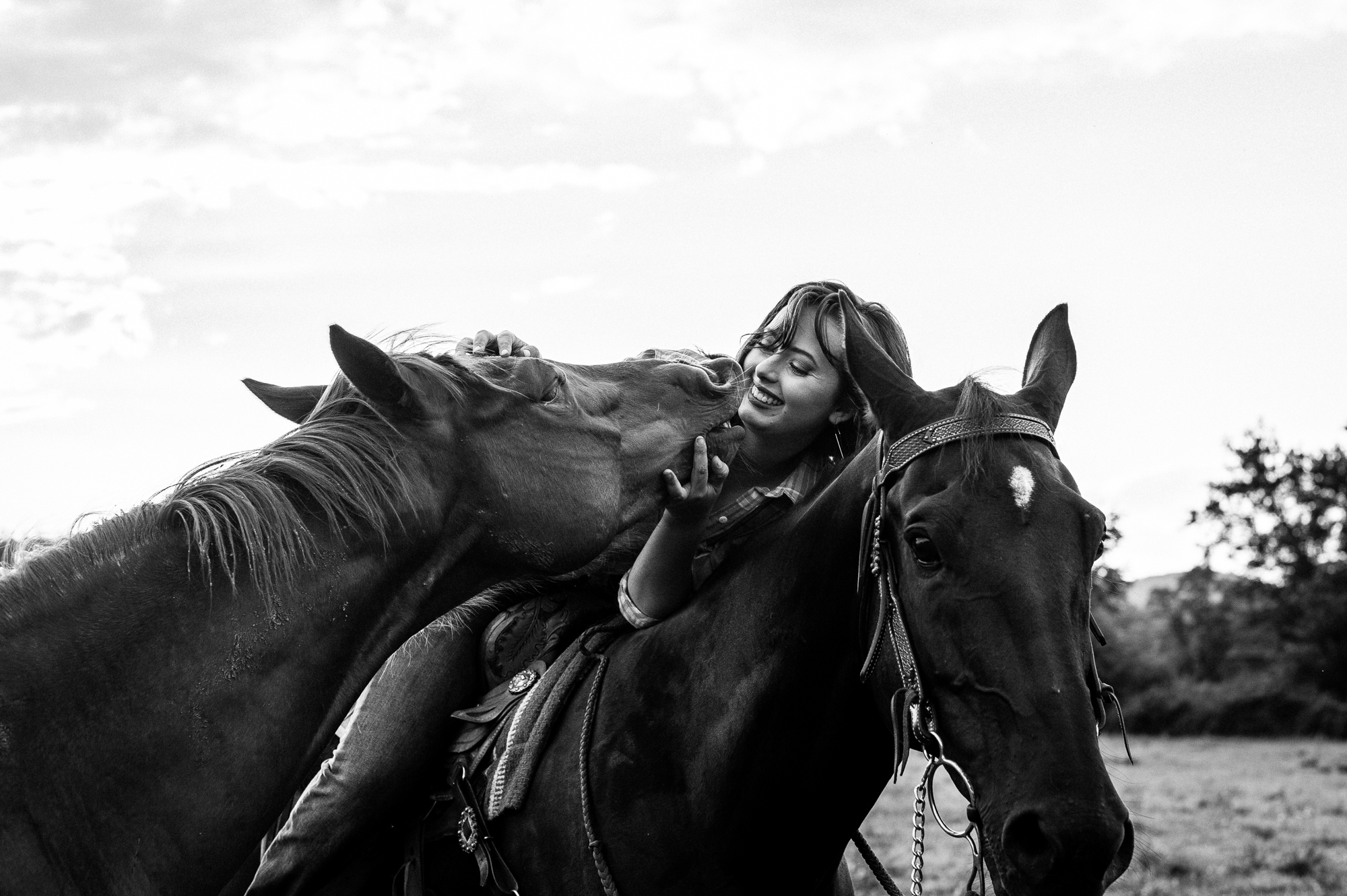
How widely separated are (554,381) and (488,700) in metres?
1.22

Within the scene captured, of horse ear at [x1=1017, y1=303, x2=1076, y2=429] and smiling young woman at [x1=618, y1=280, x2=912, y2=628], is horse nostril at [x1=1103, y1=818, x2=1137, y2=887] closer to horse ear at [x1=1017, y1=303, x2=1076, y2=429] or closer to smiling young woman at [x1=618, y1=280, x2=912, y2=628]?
horse ear at [x1=1017, y1=303, x2=1076, y2=429]

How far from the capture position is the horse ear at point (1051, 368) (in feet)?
10.5

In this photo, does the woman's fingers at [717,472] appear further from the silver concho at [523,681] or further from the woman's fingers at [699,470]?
the silver concho at [523,681]

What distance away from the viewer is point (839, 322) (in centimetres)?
407

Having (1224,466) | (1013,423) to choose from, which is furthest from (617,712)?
(1224,466)

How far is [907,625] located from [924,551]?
0.62ft

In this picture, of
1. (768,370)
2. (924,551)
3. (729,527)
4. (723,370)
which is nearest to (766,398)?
(768,370)

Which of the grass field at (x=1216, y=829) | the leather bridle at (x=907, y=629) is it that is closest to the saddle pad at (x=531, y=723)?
the leather bridle at (x=907, y=629)

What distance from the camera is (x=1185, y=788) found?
18.7m

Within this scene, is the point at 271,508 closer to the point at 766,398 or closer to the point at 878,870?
the point at 766,398

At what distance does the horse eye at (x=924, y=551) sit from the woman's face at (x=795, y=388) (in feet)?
4.06

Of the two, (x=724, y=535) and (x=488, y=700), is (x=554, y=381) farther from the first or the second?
(x=488, y=700)

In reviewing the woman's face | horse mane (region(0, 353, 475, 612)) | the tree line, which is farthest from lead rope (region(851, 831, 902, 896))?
the tree line

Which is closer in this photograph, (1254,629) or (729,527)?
(729,527)
